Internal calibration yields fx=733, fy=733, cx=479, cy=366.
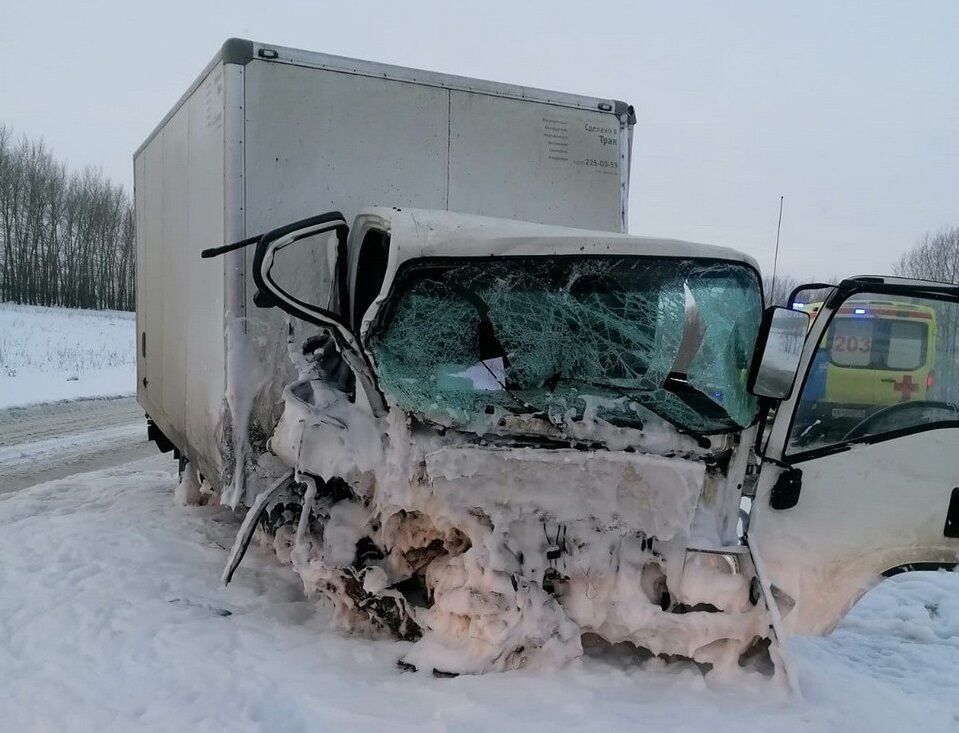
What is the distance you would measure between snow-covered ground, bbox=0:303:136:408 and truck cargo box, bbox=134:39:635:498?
395 inches

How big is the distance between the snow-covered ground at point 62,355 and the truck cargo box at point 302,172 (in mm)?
10030

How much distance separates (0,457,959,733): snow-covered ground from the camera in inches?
114

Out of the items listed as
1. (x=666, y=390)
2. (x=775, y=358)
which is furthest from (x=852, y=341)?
(x=666, y=390)

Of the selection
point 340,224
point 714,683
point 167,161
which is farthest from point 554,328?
point 167,161

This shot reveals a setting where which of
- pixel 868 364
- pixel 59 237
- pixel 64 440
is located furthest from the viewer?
pixel 59 237

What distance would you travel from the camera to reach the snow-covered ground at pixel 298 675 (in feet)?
9.53

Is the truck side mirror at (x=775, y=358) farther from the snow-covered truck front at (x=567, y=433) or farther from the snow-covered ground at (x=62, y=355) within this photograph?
the snow-covered ground at (x=62, y=355)

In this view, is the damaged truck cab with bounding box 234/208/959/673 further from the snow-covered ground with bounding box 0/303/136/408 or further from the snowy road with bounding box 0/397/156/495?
the snow-covered ground with bounding box 0/303/136/408

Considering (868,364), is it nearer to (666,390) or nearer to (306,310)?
(666,390)

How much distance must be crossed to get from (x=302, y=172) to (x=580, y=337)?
219 cm

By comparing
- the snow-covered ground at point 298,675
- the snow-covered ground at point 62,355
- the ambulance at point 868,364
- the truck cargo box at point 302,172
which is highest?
the truck cargo box at point 302,172

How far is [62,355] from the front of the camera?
21.8 metres

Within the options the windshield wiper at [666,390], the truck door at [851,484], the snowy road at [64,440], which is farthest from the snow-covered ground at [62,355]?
the truck door at [851,484]

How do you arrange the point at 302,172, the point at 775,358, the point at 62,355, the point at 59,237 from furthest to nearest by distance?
the point at 59,237
the point at 62,355
the point at 302,172
the point at 775,358
